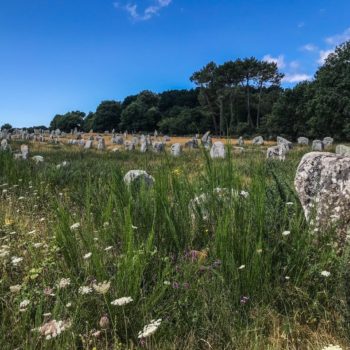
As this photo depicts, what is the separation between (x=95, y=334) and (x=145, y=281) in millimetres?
782

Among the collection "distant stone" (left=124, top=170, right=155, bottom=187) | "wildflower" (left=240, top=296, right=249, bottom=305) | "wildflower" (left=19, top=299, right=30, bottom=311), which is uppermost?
"distant stone" (left=124, top=170, right=155, bottom=187)

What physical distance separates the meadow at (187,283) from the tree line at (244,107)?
66.6 ft

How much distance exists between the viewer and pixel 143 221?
12.2 feet

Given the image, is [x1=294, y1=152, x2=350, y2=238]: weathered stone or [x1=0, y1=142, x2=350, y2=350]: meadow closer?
[x1=0, y1=142, x2=350, y2=350]: meadow

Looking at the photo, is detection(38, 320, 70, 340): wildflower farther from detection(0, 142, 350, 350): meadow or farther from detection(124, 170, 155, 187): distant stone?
Answer: detection(124, 170, 155, 187): distant stone

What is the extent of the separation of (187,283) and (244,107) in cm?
6979

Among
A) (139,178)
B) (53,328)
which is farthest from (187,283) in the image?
(139,178)

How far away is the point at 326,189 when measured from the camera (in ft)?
12.0

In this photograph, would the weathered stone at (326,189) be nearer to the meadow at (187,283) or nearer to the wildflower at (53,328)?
the meadow at (187,283)

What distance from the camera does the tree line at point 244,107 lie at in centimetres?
3969

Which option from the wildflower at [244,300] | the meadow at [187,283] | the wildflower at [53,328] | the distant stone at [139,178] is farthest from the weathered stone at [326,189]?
the wildflower at [53,328]

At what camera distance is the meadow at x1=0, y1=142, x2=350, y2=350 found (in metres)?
2.40

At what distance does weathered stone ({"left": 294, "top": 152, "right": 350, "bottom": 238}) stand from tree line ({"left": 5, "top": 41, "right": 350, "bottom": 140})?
775 inches

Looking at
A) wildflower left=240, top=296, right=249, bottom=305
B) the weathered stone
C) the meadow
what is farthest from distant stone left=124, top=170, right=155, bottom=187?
wildflower left=240, top=296, right=249, bottom=305
